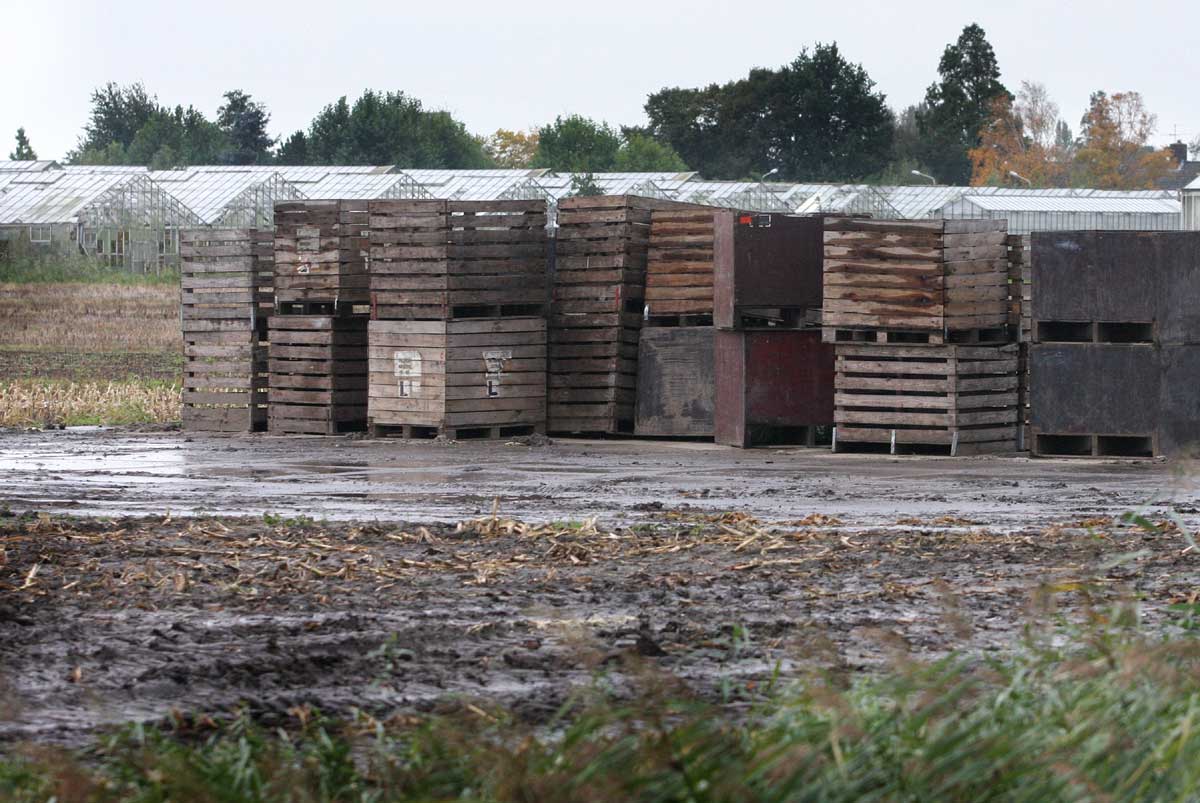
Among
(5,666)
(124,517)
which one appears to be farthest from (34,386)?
(5,666)

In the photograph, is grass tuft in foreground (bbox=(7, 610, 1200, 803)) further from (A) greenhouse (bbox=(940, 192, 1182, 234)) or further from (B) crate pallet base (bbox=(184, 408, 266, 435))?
(A) greenhouse (bbox=(940, 192, 1182, 234))

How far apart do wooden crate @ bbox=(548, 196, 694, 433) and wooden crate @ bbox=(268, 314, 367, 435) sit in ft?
6.79

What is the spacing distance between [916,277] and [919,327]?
17.5 inches

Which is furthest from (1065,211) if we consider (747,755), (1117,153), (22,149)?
(22,149)

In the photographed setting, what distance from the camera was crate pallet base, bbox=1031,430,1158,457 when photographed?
1540 centimetres

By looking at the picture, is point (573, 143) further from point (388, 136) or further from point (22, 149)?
point (22, 149)

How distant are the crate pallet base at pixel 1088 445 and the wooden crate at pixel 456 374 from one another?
4.96 meters

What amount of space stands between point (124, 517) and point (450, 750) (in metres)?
6.59

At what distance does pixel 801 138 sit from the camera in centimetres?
9319

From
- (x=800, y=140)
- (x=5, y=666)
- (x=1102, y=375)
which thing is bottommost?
(x=5, y=666)

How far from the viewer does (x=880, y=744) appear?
3.86 meters

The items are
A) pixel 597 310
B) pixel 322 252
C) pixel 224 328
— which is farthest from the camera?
pixel 224 328

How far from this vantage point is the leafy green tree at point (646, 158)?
Answer: 3558 inches

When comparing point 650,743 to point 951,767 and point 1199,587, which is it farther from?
point 1199,587
